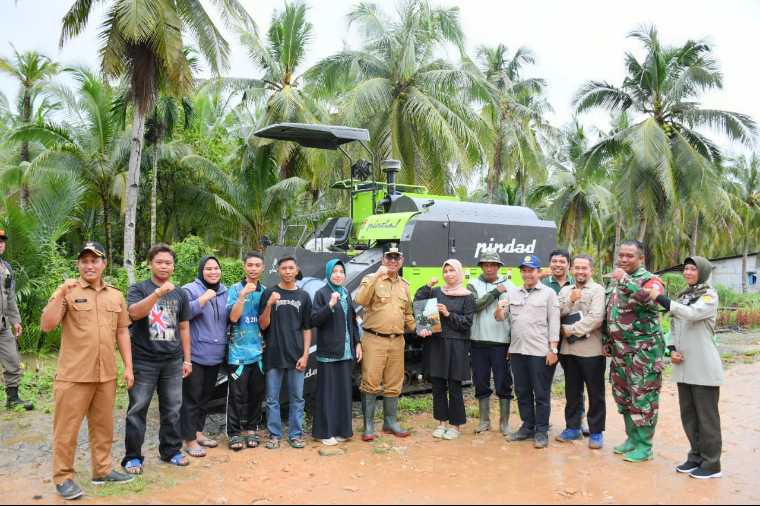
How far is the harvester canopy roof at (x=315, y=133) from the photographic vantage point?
7.83 meters

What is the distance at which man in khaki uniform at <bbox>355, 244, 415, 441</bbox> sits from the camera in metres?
5.53

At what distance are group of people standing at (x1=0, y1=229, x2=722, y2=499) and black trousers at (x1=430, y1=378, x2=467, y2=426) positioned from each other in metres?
0.01

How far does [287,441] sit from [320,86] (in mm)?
12493

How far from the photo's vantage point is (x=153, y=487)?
4262 millimetres

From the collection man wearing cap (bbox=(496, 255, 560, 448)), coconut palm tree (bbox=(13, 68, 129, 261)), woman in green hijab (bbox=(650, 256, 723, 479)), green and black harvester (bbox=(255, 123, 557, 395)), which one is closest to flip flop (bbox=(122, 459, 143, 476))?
green and black harvester (bbox=(255, 123, 557, 395))

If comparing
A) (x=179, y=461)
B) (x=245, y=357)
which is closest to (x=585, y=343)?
(x=245, y=357)

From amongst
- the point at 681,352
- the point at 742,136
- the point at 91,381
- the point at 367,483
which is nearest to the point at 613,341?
the point at 681,352

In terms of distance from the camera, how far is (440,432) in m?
5.69

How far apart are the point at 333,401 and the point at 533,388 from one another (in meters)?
1.81

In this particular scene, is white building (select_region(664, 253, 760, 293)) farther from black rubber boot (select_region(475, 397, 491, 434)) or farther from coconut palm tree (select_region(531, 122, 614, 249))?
black rubber boot (select_region(475, 397, 491, 434))

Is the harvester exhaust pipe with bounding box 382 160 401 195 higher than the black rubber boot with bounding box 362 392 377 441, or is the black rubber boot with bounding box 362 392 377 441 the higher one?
the harvester exhaust pipe with bounding box 382 160 401 195

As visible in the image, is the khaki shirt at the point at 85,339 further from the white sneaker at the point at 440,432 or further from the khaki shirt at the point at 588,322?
the khaki shirt at the point at 588,322

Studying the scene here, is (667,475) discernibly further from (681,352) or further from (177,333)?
(177,333)

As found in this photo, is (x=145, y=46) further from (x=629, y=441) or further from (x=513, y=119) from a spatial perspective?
(x=513, y=119)
